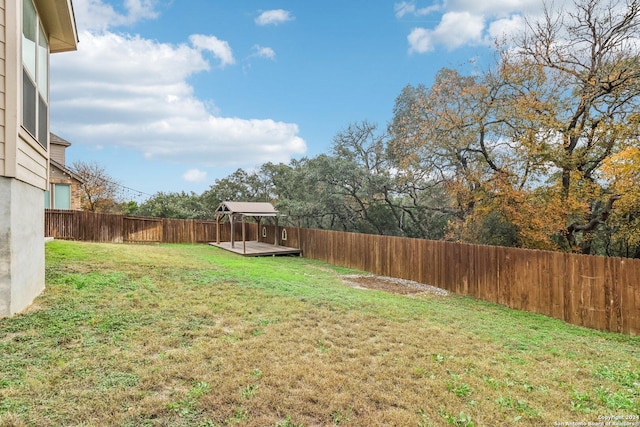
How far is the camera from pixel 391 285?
36.4 ft

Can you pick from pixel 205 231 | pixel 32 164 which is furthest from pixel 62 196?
pixel 32 164

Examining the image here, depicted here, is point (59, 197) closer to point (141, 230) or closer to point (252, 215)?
point (141, 230)

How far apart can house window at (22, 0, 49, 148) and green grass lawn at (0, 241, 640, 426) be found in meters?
2.49

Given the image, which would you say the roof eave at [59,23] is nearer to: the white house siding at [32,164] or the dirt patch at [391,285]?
the white house siding at [32,164]

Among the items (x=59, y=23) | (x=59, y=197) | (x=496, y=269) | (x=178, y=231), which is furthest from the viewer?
(x=178, y=231)

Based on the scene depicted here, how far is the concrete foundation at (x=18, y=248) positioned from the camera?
402cm

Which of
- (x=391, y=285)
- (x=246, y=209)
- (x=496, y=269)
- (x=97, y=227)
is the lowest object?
(x=391, y=285)

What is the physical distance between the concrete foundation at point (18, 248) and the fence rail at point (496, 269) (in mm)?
9726

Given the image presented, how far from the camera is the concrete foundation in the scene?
4016 millimetres

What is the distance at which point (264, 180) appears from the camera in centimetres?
2908

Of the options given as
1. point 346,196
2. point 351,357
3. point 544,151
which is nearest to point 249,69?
point 346,196

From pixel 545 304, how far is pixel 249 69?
44.4ft

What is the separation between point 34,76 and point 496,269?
10456 millimetres

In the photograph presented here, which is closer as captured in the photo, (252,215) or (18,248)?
(18,248)
